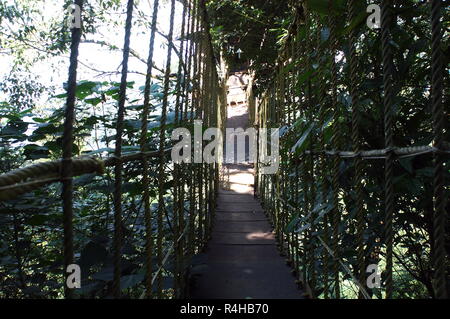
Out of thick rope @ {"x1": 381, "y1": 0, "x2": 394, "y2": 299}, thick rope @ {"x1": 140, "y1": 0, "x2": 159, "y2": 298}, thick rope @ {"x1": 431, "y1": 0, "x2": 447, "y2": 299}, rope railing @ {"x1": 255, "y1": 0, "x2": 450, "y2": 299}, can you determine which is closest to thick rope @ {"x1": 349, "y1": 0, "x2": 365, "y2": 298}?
rope railing @ {"x1": 255, "y1": 0, "x2": 450, "y2": 299}

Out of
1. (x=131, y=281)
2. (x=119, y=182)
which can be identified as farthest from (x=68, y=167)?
(x=131, y=281)

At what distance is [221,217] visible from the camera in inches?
137

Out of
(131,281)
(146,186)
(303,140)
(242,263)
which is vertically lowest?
(242,263)

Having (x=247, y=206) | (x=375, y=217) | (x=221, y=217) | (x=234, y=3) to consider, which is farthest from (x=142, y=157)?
(x=234, y=3)

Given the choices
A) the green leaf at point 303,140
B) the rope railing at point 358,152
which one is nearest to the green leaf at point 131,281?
the rope railing at point 358,152

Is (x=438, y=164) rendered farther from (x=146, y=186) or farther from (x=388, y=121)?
(x=146, y=186)

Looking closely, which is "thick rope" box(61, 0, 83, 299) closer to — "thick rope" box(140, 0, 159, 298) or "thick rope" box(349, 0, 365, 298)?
"thick rope" box(140, 0, 159, 298)

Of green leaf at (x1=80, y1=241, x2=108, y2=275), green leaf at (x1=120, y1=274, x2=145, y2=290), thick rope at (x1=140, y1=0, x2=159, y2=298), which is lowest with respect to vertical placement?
green leaf at (x1=120, y1=274, x2=145, y2=290)

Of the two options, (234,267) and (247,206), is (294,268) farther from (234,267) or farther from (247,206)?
(247,206)

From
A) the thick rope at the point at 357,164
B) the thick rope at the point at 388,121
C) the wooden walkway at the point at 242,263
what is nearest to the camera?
the thick rope at the point at 388,121

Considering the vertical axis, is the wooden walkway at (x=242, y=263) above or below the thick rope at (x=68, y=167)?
below

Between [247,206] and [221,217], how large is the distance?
0.71 m

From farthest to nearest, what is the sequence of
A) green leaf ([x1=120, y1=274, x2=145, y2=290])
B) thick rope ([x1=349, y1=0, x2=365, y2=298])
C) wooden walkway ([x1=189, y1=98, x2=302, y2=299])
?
wooden walkway ([x1=189, y1=98, x2=302, y2=299]) < green leaf ([x1=120, y1=274, x2=145, y2=290]) < thick rope ([x1=349, y1=0, x2=365, y2=298])

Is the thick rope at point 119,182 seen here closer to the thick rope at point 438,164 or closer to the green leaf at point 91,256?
the green leaf at point 91,256
